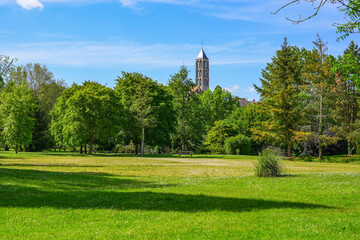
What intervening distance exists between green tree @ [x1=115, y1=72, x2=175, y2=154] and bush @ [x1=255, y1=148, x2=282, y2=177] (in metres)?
34.4

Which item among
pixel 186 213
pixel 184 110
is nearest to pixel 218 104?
pixel 184 110

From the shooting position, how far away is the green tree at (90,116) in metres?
49.6

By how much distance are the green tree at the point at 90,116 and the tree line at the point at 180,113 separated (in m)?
0.15

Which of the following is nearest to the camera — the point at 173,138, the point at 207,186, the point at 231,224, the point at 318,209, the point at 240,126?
the point at 231,224

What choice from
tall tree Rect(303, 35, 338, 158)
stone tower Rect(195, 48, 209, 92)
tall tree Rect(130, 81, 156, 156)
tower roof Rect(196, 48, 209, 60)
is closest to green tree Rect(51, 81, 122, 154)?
tall tree Rect(130, 81, 156, 156)

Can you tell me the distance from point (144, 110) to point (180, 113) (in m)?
18.6

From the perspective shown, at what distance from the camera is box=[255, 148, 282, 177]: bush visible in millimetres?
18281

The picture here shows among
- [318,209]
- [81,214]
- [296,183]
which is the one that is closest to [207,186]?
[296,183]

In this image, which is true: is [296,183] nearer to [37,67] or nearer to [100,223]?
[100,223]

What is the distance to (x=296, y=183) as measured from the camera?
49.0 ft

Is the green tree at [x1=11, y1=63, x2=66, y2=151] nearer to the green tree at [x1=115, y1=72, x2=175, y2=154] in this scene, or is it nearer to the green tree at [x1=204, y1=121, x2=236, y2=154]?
the green tree at [x1=115, y1=72, x2=175, y2=154]

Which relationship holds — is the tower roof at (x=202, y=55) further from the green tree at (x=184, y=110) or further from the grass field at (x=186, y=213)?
the grass field at (x=186, y=213)

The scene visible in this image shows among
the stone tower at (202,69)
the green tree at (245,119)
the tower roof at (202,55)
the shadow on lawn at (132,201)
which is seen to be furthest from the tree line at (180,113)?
the tower roof at (202,55)

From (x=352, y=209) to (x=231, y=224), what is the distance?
13.9 feet
